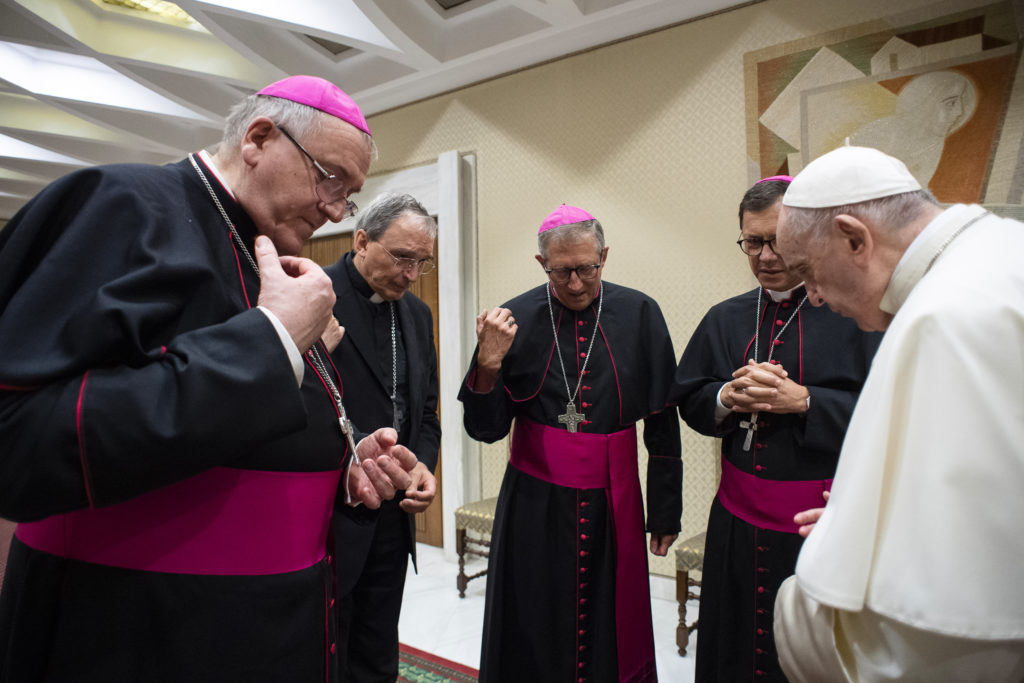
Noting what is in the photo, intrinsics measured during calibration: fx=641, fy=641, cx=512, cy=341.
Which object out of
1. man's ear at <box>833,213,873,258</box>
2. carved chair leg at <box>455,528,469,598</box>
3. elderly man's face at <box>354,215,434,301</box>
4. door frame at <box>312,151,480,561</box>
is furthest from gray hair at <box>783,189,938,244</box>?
door frame at <box>312,151,480,561</box>

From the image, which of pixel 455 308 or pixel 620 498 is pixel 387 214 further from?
pixel 455 308

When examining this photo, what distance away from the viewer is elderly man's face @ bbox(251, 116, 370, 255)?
50.5 inches

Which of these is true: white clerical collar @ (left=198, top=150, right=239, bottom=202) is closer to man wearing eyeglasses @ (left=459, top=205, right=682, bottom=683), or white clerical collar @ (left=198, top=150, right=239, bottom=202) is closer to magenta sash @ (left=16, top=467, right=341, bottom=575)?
magenta sash @ (left=16, top=467, right=341, bottom=575)

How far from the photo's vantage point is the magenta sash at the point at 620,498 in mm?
2398

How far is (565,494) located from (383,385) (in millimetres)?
816

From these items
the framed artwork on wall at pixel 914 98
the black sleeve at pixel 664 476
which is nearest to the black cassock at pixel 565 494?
the black sleeve at pixel 664 476

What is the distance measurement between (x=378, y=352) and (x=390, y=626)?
1.05 meters

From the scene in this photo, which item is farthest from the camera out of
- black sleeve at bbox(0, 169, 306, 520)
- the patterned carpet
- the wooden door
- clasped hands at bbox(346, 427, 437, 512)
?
the wooden door

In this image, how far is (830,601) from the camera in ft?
3.35

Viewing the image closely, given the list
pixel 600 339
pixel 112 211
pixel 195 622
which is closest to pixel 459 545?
pixel 600 339

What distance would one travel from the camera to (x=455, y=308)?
5.25 meters

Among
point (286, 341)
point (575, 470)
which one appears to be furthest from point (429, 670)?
point (286, 341)

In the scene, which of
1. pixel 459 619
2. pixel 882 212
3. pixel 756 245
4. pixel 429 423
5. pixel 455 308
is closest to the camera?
pixel 882 212

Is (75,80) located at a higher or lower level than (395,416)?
higher
